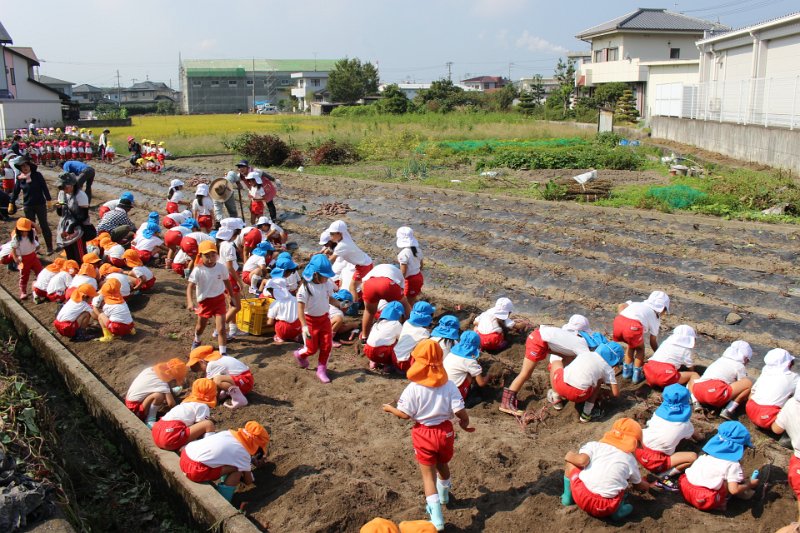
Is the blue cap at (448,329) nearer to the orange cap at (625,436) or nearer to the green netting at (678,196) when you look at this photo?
the orange cap at (625,436)

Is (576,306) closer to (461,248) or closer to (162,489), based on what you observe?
(461,248)

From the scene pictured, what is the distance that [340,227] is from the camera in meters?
8.18

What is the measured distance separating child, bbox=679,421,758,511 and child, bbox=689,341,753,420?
1.20 metres

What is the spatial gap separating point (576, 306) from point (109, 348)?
566 cm

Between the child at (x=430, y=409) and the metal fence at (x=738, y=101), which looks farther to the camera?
the metal fence at (x=738, y=101)

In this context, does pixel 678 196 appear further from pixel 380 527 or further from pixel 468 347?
pixel 380 527

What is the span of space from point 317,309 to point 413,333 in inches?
39.7

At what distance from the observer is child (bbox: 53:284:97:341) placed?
26.0 ft

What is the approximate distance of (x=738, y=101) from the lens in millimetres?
18484

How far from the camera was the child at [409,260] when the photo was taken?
8.00 m

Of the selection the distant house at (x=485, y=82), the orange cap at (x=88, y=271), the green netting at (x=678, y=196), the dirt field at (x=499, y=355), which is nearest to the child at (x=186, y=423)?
the dirt field at (x=499, y=355)

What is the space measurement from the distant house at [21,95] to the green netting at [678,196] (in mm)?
33513

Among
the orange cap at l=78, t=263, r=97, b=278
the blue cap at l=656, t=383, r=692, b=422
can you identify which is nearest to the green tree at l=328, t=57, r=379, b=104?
the orange cap at l=78, t=263, r=97, b=278

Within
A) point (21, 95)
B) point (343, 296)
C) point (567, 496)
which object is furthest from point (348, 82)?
point (567, 496)
